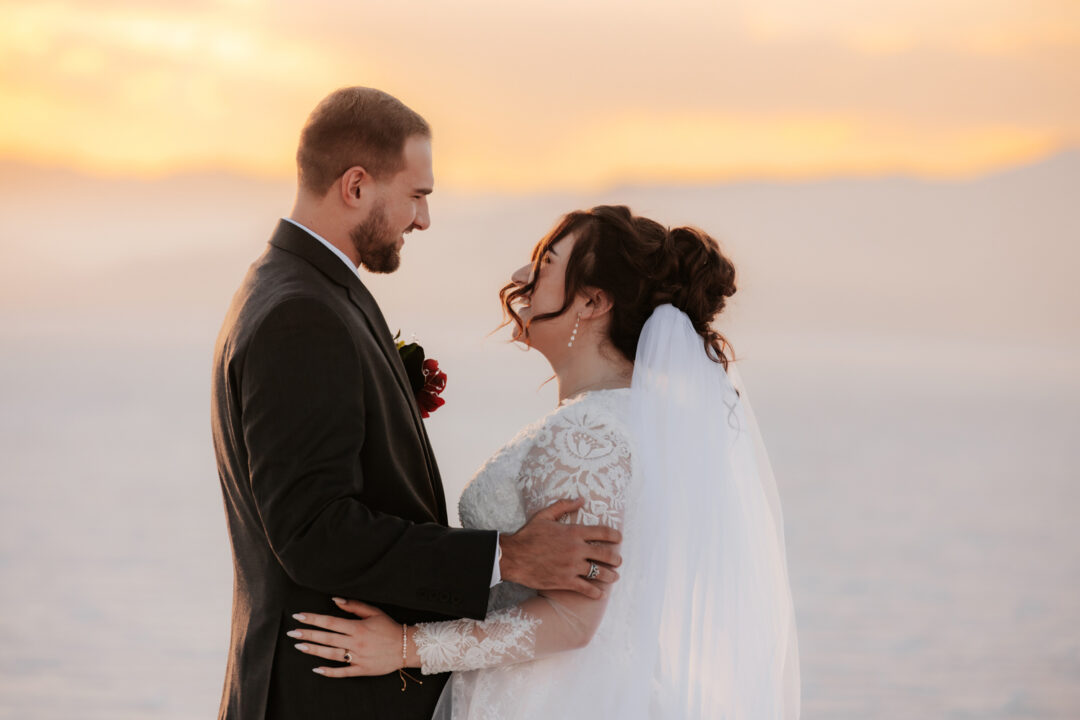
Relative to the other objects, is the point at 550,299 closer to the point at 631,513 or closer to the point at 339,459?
the point at 631,513

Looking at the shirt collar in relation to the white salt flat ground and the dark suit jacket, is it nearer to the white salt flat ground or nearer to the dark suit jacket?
the dark suit jacket

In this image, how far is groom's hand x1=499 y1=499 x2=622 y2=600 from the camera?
2150 mm

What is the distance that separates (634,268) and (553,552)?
753mm

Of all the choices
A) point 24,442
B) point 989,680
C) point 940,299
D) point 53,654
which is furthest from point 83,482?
point 940,299

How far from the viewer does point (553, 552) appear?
2162 mm

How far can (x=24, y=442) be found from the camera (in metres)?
18.6

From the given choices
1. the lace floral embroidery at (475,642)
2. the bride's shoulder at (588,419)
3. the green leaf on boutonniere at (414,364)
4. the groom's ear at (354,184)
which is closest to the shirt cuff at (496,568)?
the lace floral embroidery at (475,642)

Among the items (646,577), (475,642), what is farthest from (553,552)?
(646,577)

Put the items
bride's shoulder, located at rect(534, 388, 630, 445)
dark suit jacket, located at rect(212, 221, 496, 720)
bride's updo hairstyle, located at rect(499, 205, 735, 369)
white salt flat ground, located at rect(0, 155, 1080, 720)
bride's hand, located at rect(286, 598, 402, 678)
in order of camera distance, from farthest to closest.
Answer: white salt flat ground, located at rect(0, 155, 1080, 720) < bride's updo hairstyle, located at rect(499, 205, 735, 369) < bride's shoulder, located at rect(534, 388, 630, 445) < bride's hand, located at rect(286, 598, 402, 678) < dark suit jacket, located at rect(212, 221, 496, 720)

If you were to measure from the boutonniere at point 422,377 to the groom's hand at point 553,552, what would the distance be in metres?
0.57

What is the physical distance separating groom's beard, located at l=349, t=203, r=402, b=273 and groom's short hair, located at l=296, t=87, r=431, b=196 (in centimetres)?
9

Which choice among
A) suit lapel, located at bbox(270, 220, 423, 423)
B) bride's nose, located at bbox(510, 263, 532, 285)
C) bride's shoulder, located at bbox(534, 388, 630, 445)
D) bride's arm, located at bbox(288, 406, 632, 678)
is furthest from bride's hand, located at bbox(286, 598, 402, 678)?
bride's nose, located at bbox(510, 263, 532, 285)

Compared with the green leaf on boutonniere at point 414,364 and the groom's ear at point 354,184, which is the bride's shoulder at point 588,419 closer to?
the green leaf on boutonniere at point 414,364

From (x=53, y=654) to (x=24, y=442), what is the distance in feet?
36.1
